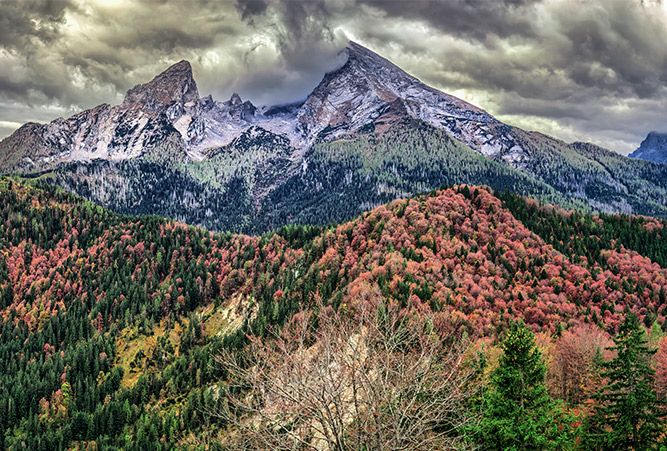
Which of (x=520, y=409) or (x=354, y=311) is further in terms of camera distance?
(x=354, y=311)

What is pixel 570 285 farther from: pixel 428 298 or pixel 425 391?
pixel 425 391

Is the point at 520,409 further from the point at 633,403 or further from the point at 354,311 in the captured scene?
the point at 354,311

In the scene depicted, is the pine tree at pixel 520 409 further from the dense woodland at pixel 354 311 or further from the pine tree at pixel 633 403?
the pine tree at pixel 633 403

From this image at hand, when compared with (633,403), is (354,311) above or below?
above

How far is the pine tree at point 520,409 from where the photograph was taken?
34906mm

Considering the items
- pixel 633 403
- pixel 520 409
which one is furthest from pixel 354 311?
pixel 633 403

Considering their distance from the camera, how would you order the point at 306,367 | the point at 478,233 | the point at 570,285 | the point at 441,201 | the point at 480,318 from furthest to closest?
1. the point at 441,201
2. the point at 478,233
3. the point at 570,285
4. the point at 480,318
5. the point at 306,367

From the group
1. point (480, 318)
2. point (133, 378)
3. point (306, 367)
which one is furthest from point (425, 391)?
point (133, 378)

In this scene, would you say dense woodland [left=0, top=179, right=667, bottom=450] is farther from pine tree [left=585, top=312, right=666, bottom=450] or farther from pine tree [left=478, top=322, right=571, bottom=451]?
pine tree [left=585, top=312, right=666, bottom=450]

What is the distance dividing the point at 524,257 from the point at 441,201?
112ft

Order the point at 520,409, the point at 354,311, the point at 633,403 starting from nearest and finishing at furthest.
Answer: the point at 520,409 < the point at 633,403 < the point at 354,311

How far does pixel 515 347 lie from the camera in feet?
135

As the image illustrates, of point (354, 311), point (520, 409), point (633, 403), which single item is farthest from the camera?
point (354, 311)

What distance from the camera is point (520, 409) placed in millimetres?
36062
